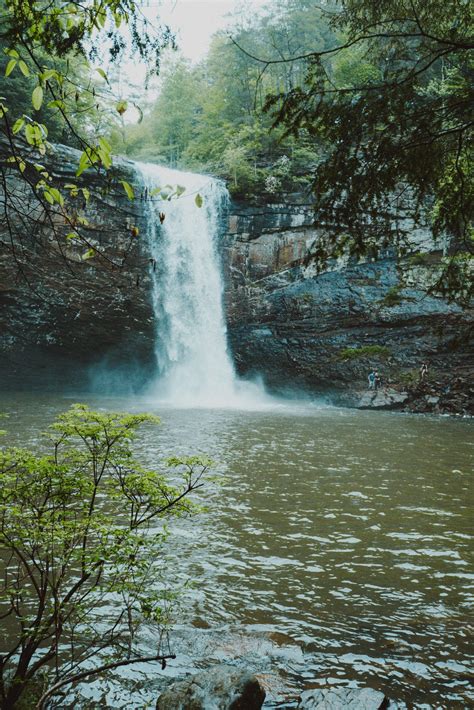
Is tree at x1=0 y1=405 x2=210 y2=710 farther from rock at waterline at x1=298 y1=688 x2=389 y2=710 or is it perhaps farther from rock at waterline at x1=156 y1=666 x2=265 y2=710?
rock at waterline at x1=298 y1=688 x2=389 y2=710

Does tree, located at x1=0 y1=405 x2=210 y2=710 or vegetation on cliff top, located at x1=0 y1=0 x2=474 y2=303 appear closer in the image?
vegetation on cliff top, located at x1=0 y1=0 x2=474 y2=303

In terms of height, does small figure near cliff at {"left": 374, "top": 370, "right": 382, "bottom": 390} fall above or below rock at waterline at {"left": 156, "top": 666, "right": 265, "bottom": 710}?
above

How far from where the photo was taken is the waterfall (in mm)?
22281

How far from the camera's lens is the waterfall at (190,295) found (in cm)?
2228

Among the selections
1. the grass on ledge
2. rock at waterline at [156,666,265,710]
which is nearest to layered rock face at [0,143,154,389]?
the grass on ledge

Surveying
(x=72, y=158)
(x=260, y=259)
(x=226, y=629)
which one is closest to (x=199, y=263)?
(x=260, y=259)

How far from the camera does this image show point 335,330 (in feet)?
75.2

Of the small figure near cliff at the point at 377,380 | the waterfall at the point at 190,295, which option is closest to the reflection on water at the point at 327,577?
the small figure near cliff at the point at 377,380

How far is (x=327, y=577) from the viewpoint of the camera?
468cm

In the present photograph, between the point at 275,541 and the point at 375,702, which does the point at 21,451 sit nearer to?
the point at 375,702

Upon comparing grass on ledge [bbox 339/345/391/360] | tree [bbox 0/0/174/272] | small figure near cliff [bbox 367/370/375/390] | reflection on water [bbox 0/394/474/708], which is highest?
tree [bbox 0/0/174/272]

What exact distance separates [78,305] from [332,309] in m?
11.3

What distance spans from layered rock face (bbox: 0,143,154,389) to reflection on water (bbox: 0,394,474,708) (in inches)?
442

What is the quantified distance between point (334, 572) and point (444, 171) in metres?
3.78
